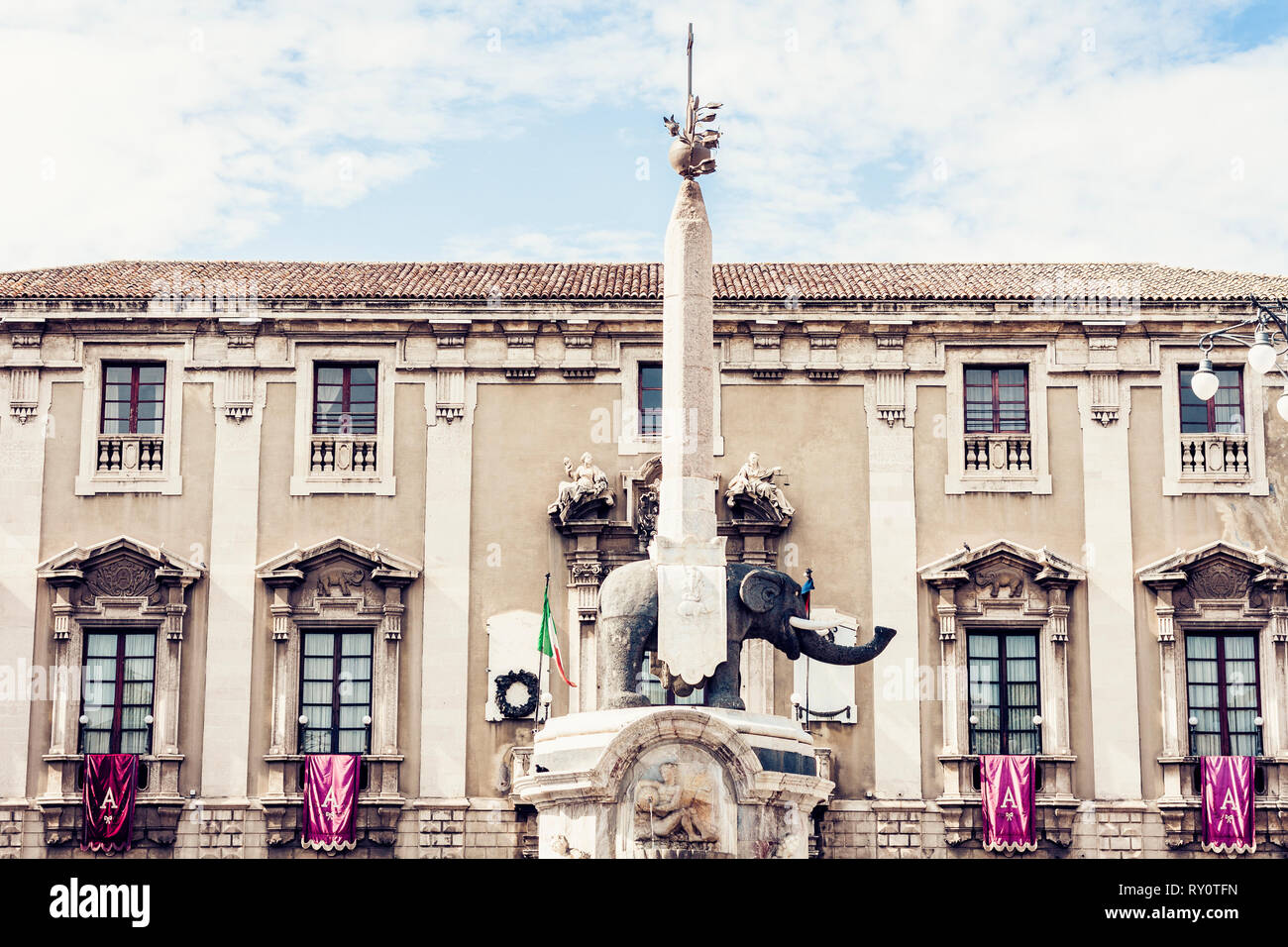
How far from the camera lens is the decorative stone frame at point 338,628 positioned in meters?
35.2

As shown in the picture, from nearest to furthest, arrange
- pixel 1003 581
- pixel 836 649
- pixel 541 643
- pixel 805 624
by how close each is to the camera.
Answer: pixel 805 624 < pixel 836 649 < pixel 541 643 < pixel 1003 581

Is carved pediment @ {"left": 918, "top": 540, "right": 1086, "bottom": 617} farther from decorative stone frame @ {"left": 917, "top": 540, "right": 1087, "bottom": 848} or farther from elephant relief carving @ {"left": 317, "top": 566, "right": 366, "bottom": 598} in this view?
elephant relief carving @ {"left": 317, "top": 566, "right": 366, "bottom": 598}

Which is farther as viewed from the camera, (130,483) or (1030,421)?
(1030,421)

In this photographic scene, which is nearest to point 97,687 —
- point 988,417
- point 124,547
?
point 124,547

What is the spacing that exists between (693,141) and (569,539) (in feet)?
36.2

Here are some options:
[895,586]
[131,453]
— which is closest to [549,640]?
[895,586]

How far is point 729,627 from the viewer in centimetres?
2555

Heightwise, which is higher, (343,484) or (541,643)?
(343,484)

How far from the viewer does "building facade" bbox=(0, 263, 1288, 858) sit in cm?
3538

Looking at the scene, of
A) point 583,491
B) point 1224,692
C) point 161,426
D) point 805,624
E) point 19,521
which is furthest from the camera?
point 161,426

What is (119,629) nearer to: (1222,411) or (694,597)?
(694,597)

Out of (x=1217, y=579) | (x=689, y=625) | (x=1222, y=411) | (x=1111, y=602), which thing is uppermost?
(x=1222, y=411)

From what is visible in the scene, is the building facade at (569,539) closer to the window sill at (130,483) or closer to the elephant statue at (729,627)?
the window sill at (130,483)
